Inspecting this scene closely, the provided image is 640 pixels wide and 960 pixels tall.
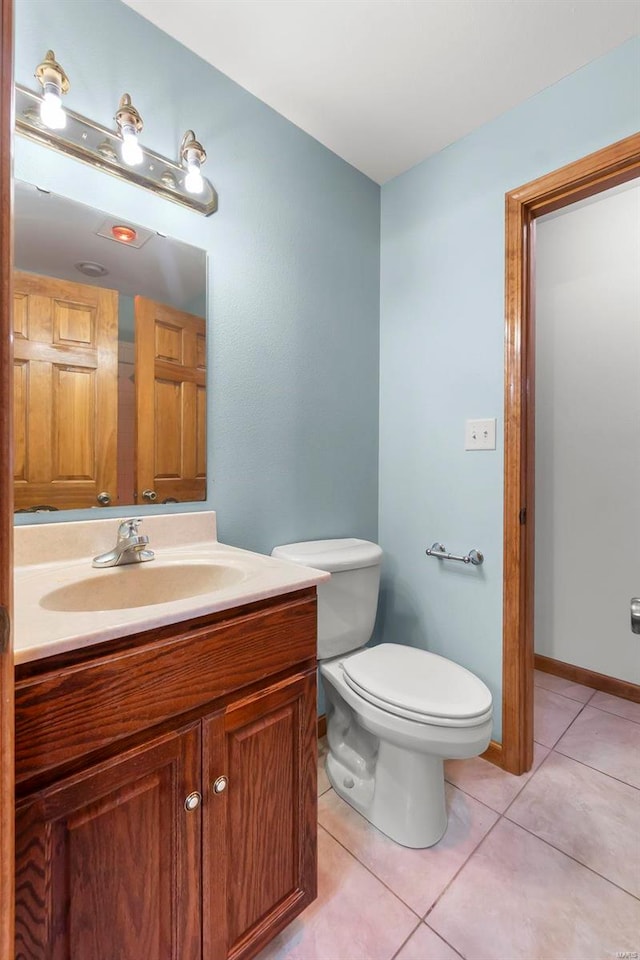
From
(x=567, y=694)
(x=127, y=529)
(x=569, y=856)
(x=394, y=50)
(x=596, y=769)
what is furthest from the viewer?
(x=567, y=694)

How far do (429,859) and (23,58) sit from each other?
2253 mm

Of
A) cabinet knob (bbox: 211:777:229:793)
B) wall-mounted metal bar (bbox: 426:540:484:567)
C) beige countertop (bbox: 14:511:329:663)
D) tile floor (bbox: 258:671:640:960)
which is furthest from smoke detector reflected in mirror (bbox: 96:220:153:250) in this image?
tile floor (bbox: 258:671:640:960)

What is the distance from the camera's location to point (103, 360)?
1099mm

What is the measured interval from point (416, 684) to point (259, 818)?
1.82 feet

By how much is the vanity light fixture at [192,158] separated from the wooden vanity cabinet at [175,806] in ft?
3.93

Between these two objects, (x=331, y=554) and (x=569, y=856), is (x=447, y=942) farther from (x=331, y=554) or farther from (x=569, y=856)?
(x=331, y=554)

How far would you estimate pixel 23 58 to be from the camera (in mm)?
975

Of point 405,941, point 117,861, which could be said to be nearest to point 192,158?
point 117,861

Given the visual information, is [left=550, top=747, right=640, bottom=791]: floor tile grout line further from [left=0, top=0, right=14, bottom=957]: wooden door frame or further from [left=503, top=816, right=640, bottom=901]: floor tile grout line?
[left=0, top=0, right=14, bottom=957]: wooden door frame

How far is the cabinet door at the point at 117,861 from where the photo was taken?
1.86 feet

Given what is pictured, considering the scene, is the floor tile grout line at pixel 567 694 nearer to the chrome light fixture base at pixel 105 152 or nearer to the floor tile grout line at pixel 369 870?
the floor tile grout line at pixel 369 870

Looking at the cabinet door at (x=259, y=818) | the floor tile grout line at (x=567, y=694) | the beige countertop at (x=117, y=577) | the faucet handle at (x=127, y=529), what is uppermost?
the faucet handle at (x=127, y=529)

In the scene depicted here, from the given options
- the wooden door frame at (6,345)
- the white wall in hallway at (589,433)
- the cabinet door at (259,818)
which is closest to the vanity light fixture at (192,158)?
the wooden door frame at (6,345)

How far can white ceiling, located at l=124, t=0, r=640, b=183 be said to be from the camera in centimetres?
115
